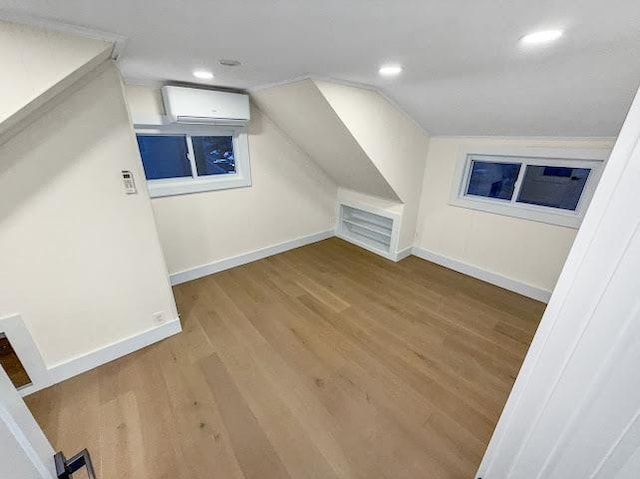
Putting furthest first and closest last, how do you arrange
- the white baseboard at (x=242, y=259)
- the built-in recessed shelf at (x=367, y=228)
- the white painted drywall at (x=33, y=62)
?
the built-in recessed shelf at (x=367, y=228)
the white baseboard at (x=242, y=259)
the white painted drywall at (x=33, y=62)

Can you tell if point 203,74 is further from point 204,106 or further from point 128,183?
point 128,183

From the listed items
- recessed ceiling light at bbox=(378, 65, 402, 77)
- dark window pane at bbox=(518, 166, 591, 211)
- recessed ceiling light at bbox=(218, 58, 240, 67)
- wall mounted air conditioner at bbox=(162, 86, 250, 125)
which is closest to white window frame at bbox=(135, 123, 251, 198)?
wall mounted air conditioner at bbox=(162, 86, 250, 125)

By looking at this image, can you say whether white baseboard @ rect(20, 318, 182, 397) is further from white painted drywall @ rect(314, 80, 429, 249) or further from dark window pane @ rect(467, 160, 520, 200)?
dark window pane @ rect(467, 160, 520, 200)

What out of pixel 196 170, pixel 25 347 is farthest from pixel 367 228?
pixel 25 347

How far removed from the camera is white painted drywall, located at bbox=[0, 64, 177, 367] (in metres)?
1.39

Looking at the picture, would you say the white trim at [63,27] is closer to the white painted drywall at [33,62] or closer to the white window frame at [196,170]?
the white painted drywall at [33,62]

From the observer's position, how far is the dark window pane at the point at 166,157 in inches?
96.7

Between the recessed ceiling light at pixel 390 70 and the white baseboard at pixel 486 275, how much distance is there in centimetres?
228

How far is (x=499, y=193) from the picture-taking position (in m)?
2.79

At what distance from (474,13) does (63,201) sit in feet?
7.22

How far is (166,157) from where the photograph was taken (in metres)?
2.58

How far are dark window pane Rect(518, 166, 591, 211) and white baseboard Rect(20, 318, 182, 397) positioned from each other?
3.49 metres

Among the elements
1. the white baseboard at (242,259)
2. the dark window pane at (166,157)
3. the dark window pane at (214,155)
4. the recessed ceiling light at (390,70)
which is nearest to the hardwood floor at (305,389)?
the white baseboard at (242,259)

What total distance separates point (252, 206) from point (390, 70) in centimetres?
206
